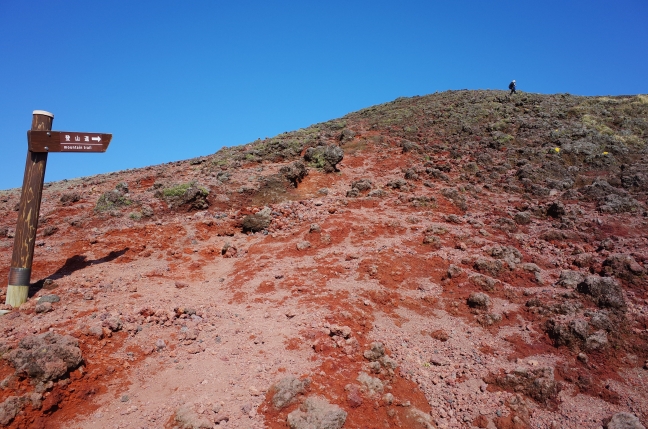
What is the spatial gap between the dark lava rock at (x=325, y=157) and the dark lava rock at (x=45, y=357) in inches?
464

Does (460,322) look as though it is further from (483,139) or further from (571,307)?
(483,139)

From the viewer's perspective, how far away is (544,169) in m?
15.7

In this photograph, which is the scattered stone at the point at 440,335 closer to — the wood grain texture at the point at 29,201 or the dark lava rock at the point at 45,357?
the dark lava rock at the point at 45,357

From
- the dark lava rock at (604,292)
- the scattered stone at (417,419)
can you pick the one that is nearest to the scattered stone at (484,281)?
the dark lava rock at (604,292)

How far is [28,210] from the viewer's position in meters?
6.61

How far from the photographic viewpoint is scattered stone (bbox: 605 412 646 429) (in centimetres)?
447

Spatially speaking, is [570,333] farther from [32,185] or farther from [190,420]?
[32,185]

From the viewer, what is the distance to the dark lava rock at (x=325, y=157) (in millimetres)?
15516

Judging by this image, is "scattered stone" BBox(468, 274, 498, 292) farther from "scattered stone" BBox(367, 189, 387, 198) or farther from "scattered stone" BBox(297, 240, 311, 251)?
"scattered stone" BBox(367, 189, 387, 198)

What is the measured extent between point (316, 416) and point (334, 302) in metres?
2.88

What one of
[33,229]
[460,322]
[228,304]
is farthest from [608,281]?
[33,229]

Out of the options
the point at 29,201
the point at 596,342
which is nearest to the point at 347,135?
the point at 29,201

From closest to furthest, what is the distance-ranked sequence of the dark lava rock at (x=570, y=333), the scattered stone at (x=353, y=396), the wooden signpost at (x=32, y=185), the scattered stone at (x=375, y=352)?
the scattered stone at (x=353, y=396)
the scattered stone at (x=375, y=352)
the dark lava rock at (x=570, y=333)
the wooden signpost at (x=32, y=185)

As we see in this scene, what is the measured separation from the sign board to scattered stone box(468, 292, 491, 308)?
788 cm
